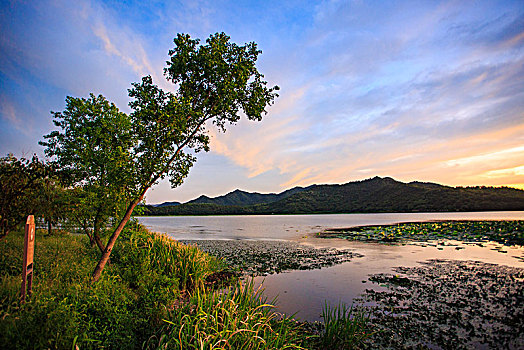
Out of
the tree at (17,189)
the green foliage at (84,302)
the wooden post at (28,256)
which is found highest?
Result: the tree at (17,189)

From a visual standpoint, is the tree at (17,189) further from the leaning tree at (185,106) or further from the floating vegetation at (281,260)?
the floating vegetation at (281,260)

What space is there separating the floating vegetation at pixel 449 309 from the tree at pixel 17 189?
40.2 ft

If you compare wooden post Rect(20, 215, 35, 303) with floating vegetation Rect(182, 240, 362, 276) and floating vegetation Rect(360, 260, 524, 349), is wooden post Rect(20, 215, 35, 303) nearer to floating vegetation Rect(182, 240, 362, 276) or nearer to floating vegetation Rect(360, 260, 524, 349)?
floating vegetation Rect(360, 260, 524, 349)

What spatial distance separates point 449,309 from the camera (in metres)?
8.11

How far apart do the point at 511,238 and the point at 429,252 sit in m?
11.9

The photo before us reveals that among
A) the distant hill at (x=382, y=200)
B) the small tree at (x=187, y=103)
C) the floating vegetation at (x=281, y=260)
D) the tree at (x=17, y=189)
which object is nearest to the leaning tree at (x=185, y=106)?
the small tree at (x=187, y=103)

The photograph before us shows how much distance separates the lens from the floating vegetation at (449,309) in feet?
20.3

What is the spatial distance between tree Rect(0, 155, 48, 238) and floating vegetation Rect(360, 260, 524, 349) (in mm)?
12259

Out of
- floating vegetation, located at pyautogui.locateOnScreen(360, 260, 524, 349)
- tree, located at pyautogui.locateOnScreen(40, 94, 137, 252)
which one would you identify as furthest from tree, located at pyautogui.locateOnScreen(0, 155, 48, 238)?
floating vegetation, located at pyautogui.locateOnScreen(360, 260, 524, 349)

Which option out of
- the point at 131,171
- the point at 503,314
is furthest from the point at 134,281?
the point at 503,314

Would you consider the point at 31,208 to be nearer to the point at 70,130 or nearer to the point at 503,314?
the point at 70,130

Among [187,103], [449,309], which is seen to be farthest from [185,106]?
[449,309]

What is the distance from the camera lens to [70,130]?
1034 cm

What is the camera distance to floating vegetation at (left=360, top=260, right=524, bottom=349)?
620 centimetres
